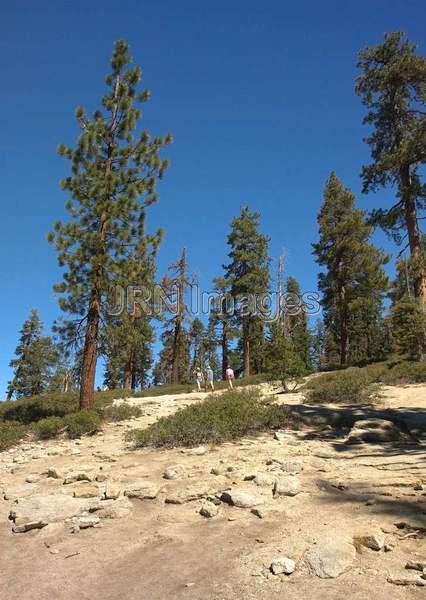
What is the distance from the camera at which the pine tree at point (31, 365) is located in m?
46.5

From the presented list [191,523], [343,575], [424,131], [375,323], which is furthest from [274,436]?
[375,323]

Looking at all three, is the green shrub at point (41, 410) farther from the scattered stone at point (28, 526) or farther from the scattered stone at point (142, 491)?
the scattered stone at point (28, 526)

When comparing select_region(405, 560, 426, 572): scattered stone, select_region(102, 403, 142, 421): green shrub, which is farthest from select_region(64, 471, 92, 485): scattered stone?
select_region(102, 403, 142, 421): green shrub

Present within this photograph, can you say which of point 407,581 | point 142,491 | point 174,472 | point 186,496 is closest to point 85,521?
point 142,491

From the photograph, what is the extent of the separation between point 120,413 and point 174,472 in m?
7.96

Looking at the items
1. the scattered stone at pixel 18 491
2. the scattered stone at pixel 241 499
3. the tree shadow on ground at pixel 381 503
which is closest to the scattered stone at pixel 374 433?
the tree shadow on ground at pixel 381 503

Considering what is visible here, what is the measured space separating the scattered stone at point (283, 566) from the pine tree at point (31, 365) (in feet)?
147

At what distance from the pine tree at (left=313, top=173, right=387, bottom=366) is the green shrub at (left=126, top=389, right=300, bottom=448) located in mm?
20993

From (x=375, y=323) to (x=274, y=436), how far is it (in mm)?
44315

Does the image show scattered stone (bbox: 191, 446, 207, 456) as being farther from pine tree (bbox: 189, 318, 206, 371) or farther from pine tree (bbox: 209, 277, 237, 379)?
pine tree (bbox: 189, 318, 206, 371)

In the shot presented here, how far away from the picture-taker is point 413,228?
20.7 metres

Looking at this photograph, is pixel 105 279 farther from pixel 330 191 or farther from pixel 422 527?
pixel 330 191

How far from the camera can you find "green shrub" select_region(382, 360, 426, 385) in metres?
16.8

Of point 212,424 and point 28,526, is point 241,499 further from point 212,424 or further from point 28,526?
point 212,424
